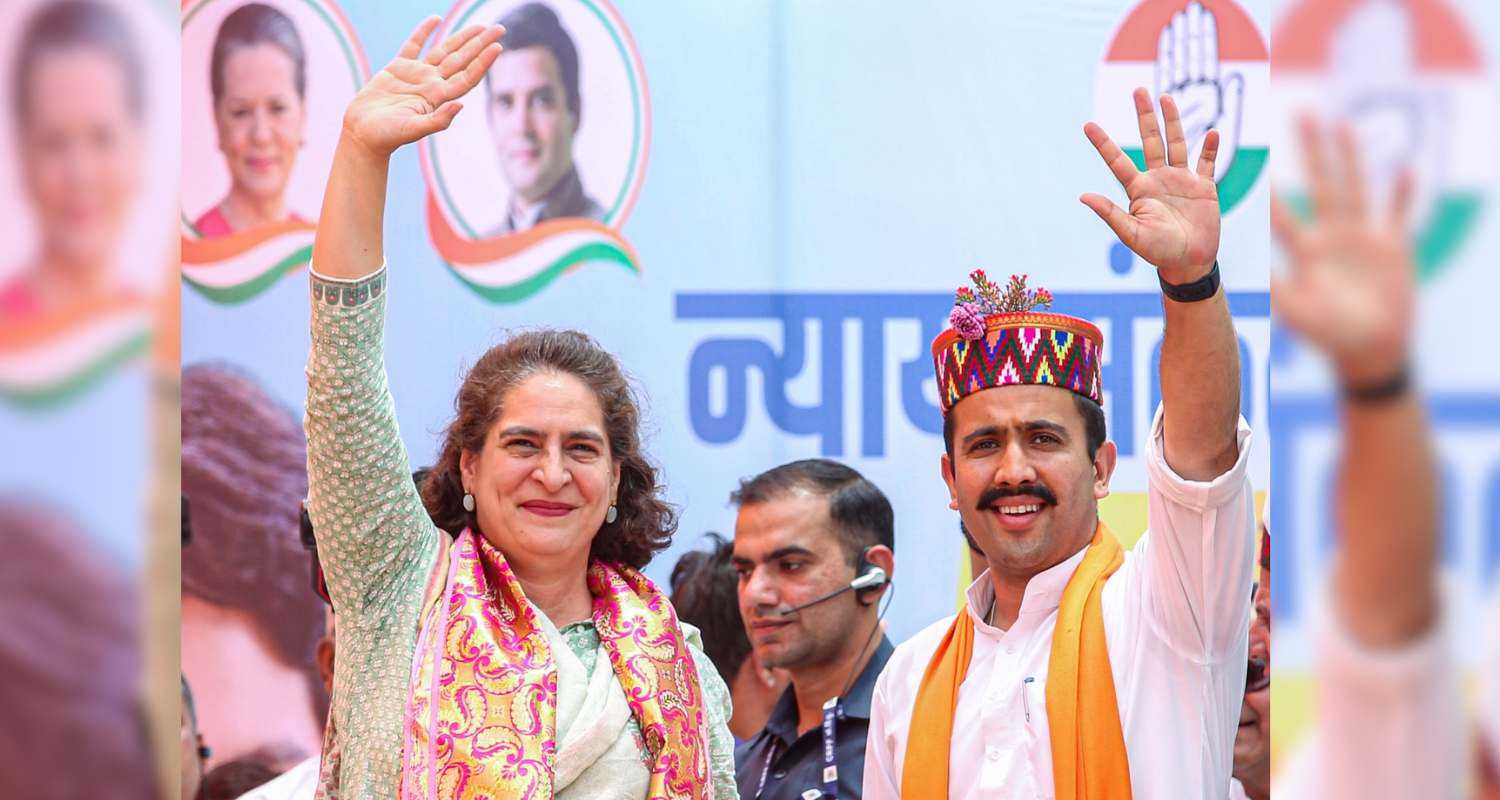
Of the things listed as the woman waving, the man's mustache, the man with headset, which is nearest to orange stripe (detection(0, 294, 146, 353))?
the woman waving

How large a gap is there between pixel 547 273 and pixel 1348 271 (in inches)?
146

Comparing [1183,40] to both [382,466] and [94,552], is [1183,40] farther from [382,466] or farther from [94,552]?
[94,552]

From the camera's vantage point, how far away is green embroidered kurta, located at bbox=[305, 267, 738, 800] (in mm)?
2277

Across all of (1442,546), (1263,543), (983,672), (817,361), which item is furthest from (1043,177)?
(1442,546)

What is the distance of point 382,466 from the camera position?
2350 millimetres

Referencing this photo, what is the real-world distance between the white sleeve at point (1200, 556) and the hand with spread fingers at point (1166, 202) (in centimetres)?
28

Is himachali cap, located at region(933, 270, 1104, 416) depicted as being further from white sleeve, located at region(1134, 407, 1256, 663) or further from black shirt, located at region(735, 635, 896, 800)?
black shirt, located at region(735, 635, 896, 800)

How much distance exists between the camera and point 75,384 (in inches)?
22.4

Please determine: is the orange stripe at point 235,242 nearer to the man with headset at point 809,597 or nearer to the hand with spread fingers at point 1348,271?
the man with headset at point 809,597

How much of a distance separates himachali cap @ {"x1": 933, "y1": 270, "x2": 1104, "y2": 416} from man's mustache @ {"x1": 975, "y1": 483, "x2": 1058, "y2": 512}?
20 centimetres

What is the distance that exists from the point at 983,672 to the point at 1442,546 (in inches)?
94.2

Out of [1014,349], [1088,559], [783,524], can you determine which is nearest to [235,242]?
[783,524]

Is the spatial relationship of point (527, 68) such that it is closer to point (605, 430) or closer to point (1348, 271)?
point (605, 430)

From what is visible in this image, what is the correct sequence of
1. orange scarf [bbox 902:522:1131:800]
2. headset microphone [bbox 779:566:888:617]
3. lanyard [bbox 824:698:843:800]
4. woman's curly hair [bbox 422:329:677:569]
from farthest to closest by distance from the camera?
headset microphone [bbox 779:566:888:617] < lanyard [bbox 824:698:843:800] < woman's curly hair [bbox 422:329:677:569] < orange scarf [bbox 902:522:1131:800]
